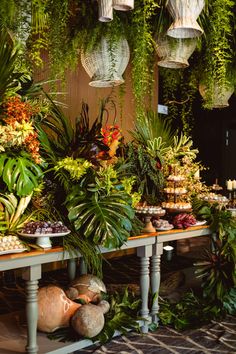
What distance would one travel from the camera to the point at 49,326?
10.6 ft

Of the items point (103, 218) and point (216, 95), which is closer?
point (103, 218)

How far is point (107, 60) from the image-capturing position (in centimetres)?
341

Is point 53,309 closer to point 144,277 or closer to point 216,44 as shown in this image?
point 144,277

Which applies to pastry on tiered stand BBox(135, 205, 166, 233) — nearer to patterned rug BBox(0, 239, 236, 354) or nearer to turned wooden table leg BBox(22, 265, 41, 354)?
patterned rug BBox(0, 239, 236, 354)

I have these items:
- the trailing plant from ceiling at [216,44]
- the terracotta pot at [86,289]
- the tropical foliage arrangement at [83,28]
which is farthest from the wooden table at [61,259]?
the trailing plant from ceiling at [216,44]

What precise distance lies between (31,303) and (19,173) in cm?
88

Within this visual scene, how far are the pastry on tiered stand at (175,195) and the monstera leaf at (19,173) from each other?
1568mm

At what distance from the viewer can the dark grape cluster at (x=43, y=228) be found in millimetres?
2873

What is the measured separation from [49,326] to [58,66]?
200cm

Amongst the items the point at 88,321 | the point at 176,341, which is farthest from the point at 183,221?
the point at 88,321

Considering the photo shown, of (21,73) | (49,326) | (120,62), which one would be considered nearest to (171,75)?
(120,62)

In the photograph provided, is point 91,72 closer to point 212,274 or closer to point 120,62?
point 120,62

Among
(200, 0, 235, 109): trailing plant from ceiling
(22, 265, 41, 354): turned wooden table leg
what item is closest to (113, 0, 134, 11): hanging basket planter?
(200, 0, 235, 109): trailing plant from ceiling

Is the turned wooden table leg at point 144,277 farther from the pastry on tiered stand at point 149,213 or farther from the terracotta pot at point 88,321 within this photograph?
the terracotta pot at point 88,321
